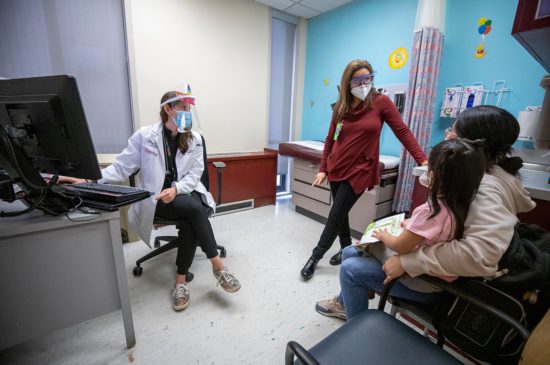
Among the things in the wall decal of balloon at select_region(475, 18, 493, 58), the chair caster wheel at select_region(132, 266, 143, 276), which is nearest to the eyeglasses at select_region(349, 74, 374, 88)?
the wall decal of balloon at select_region(475, 18, 493, 58)

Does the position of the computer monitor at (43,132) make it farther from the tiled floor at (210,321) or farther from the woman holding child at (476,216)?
the woman holding child at (476,216)

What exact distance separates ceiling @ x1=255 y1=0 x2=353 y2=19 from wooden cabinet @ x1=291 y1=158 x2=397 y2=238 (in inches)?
69.9

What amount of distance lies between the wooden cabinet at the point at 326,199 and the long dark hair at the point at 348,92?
89 centimetres

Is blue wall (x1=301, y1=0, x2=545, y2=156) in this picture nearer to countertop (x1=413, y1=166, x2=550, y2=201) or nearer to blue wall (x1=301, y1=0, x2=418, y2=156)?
blue wall (x1=301, y1=0, x2=418, y2=156)

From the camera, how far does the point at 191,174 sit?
1719 millimetres

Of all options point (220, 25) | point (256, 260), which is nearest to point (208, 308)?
point (256, 260)

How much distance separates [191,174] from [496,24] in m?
2.45

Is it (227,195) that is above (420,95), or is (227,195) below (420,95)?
below

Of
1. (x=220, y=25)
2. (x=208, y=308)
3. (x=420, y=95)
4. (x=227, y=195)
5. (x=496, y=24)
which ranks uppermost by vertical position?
(x=220, y=25)

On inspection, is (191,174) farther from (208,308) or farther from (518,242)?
(518,242)

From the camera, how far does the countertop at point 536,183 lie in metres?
1.11

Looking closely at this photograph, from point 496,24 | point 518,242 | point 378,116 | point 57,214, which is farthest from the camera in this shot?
point 496,24

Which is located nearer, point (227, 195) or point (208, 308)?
point (208, 308)

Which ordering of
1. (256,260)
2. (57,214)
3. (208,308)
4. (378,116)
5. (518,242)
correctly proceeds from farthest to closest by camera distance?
(256,260) < (378,116) < (208,308) < (57,214) < (518,242)
